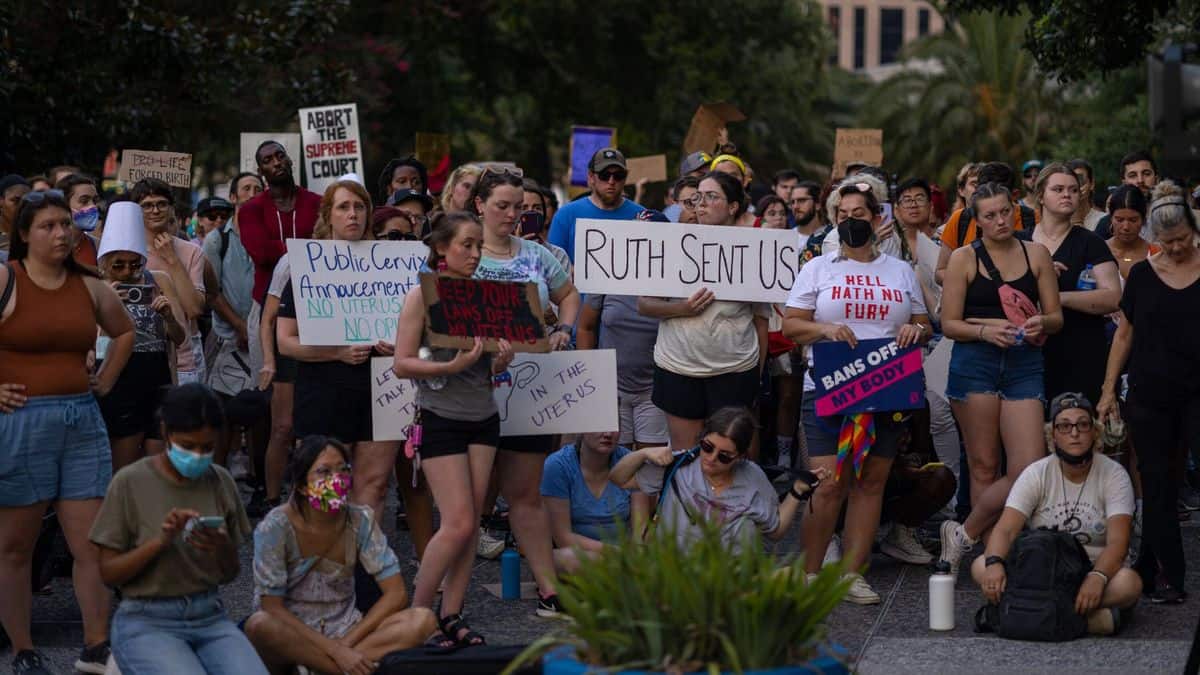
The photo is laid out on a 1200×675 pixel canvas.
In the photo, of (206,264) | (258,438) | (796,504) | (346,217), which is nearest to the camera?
(796,504)

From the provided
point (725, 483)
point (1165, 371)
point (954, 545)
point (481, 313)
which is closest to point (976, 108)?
point (954, 545)

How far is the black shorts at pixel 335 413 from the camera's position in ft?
29.4

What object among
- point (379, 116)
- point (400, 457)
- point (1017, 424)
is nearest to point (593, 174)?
point (400, 457)

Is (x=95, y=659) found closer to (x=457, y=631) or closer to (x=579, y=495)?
(x=457, y=631)

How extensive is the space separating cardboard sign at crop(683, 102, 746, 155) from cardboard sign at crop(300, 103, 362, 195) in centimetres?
251

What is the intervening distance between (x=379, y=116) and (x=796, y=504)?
24.9 metres

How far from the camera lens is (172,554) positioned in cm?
692

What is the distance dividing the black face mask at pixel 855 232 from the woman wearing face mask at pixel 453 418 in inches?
71.8

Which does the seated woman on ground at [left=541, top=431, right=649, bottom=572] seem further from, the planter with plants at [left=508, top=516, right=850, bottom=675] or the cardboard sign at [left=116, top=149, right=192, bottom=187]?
the cardboard sign at [left=116, top=149, right=192, bottom=187]

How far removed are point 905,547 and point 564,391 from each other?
226cm

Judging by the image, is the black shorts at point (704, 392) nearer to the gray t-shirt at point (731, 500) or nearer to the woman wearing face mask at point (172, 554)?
the gray t-shirt at point (731, 500)

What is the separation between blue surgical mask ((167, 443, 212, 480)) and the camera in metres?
6.87

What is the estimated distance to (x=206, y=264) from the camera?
11188mm

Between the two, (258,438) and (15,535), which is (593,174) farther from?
(15,535)
